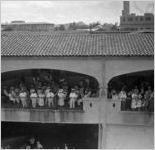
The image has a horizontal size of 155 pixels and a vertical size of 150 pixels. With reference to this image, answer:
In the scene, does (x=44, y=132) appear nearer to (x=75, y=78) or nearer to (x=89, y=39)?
(x=75, y=78)

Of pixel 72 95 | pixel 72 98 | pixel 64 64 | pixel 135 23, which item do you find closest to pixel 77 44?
pixel 64 64

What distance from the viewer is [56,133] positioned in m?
19.3

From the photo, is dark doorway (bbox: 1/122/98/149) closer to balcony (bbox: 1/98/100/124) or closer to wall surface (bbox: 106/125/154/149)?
wall surface (bbox: 106/125/154/149)

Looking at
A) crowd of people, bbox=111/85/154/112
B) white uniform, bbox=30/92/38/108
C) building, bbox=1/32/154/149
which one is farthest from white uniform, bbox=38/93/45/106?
crowd of people, bbox=111/85/154/112

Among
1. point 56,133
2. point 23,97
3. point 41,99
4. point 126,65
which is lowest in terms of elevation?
point 56,133

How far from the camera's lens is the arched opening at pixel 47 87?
15742mm

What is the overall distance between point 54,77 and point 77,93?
3.59 m

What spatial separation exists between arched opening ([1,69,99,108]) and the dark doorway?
107 inches

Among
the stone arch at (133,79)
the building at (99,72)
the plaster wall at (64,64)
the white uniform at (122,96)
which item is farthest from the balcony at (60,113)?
the stone arch at (133,79)

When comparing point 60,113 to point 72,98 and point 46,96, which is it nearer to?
point 72,98

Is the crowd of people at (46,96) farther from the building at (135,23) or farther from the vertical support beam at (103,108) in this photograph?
the building at (135,23)

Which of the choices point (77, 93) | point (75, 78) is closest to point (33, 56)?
point (77, 93)

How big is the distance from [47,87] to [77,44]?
8.92 feet

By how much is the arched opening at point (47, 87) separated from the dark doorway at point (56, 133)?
8.93ft
